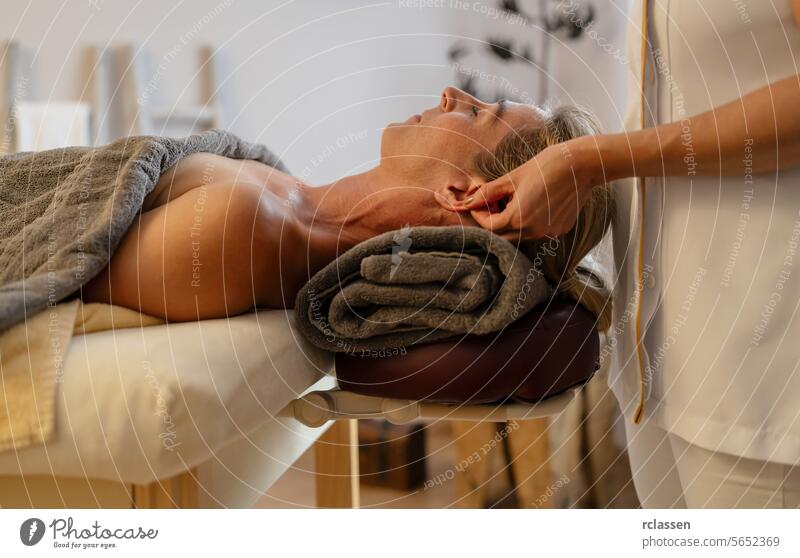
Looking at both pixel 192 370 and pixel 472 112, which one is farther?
pixel 472 112

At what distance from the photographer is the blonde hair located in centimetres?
74

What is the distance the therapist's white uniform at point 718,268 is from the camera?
63cm

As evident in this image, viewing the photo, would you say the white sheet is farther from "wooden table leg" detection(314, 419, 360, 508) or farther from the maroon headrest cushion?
"wooden table leg" detection(314, 419, 360, 508)

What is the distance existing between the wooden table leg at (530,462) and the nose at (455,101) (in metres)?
0.88

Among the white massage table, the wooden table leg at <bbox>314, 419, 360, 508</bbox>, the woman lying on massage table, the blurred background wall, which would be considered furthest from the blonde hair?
the wooden table leg at <bbox>314, 419, 360, 508</bbox>

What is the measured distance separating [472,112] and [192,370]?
41 centimetres

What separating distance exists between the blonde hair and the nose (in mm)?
56

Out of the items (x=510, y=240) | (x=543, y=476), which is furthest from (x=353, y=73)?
(x=543, y=476)

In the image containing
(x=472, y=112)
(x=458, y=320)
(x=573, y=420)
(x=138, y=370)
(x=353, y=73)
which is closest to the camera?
(x=138, y=370)

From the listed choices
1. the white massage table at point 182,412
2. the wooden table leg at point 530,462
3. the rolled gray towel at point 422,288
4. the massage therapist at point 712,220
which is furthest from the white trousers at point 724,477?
the wooden table leg at point 530,462

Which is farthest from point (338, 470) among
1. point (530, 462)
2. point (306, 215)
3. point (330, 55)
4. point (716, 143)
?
point (330, 55)
